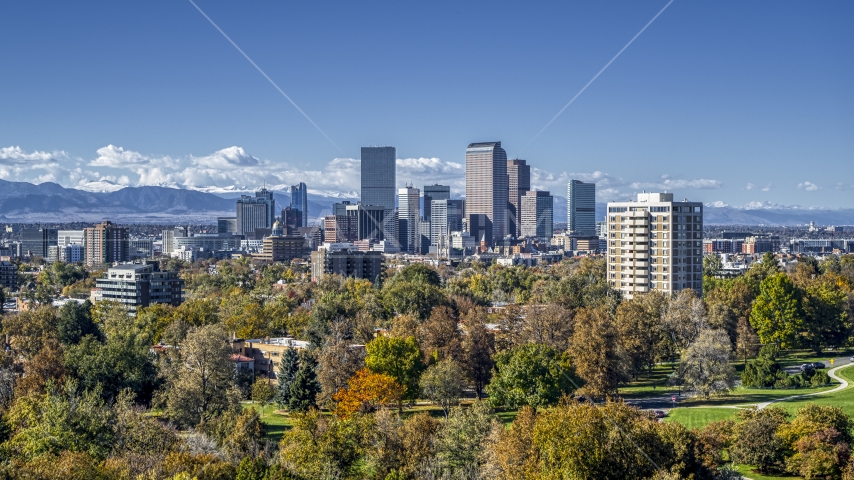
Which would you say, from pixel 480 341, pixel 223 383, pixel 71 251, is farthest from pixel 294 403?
pixel 71 251

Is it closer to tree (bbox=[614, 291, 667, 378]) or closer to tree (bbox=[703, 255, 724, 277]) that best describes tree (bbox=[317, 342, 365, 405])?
tree (bbox=[614, 291, 667, 378])

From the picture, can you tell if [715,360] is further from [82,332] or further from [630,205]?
[82,332]

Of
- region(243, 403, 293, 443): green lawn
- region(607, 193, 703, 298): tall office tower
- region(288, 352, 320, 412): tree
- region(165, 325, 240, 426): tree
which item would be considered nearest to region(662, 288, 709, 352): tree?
region(607, 193, 703, 298): tall office tower

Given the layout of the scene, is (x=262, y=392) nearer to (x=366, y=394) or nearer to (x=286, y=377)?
(x=286, y=377)

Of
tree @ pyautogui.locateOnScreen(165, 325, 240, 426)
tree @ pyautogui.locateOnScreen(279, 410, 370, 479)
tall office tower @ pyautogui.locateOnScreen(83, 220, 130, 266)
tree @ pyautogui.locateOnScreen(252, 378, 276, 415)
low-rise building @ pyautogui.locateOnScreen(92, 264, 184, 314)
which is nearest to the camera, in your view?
tree @ pyautogui.locateOnScreen(279, 410, 370, 479)

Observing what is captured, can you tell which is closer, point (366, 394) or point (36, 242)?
point (366, 394)

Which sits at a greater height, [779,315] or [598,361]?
[779,315]

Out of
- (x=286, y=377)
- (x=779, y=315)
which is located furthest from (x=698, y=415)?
(x=779, y=315)
